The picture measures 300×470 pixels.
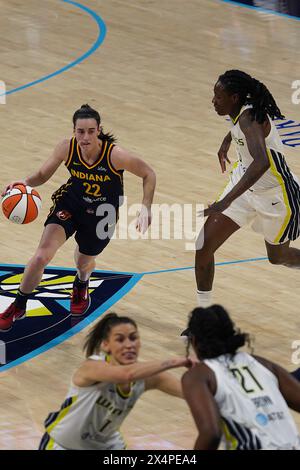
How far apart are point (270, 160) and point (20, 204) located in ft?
6.10

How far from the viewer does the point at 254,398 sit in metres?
5.71

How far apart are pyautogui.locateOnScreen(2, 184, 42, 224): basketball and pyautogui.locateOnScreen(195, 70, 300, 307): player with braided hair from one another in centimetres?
126

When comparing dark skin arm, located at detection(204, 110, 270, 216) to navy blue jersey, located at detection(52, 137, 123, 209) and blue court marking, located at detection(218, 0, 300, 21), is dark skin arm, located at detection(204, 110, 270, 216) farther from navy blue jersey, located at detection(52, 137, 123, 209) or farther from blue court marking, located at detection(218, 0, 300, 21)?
blue court marking, located at detection(218, 0, 300, 21)

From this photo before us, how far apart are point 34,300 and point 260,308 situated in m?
1.78

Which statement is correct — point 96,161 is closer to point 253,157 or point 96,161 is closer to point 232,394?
Answer: point 253,157

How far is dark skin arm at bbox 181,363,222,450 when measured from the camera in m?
5.48

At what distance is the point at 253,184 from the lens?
28.8 ft

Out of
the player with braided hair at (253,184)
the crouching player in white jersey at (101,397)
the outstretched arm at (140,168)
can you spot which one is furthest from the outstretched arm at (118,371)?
the player with braided hair at (253,184)

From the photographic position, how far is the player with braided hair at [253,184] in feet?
29.0

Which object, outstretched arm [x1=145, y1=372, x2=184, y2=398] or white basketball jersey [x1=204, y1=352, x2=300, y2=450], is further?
outstretched arm [x1=145, y1=372, x2=184, y2=398]

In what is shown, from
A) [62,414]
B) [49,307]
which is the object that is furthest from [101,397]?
[49,307]

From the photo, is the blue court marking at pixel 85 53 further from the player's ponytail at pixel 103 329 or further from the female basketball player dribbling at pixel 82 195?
the player's ponytail at pixel 103 329

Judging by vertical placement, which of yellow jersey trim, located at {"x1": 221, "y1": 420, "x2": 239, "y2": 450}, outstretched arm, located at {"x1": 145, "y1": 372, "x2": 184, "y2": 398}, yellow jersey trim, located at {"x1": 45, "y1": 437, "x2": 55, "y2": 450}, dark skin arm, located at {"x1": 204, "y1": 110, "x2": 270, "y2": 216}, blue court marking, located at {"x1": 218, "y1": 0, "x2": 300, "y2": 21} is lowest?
yellow jersey trim, located at {"x1": 45, "y1": 437, "x2": 55, "y2": 450}

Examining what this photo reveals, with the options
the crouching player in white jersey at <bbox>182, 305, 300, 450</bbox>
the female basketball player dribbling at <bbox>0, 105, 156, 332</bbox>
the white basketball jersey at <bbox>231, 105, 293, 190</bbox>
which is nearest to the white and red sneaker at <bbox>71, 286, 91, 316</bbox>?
the female basketball player dribbling at <bbox>0, 105, 156, 332</bbox>
